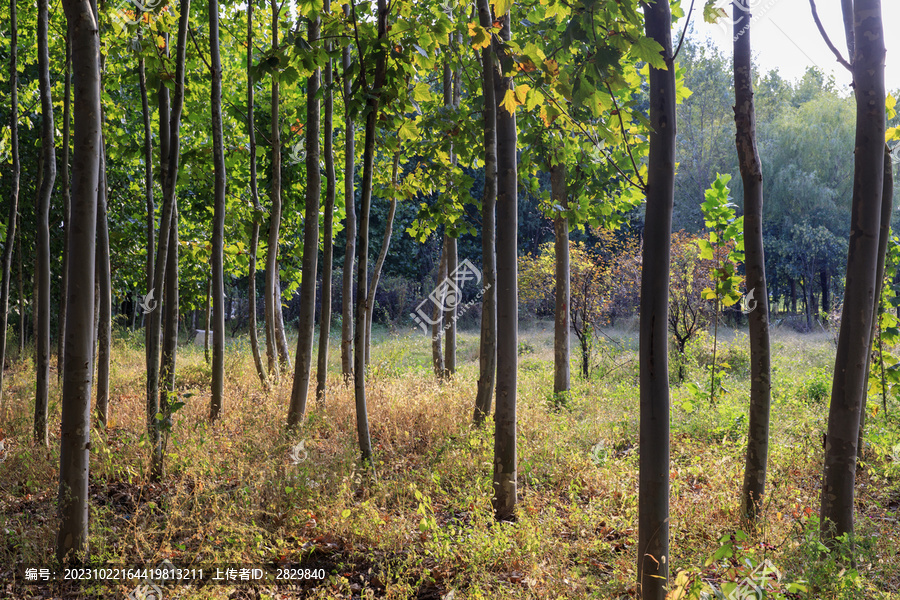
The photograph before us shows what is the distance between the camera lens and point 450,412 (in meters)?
6.21

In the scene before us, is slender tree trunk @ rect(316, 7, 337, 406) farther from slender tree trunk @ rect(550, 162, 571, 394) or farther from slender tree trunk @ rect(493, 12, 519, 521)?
slender tree trunk @ rect(550, 162, 571, 394)

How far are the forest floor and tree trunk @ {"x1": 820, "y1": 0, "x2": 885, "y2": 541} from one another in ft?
1.04

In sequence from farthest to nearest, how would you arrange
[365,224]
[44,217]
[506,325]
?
1. [44,217]
2. [365,224]
3. [506,325]

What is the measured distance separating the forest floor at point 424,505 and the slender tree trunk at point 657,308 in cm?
29

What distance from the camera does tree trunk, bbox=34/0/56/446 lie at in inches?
187

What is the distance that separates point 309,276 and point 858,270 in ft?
14.7

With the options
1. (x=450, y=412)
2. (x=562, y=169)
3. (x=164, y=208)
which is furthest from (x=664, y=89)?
(x=562, y=169)

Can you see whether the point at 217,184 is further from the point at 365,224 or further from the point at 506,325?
the point at 506,325

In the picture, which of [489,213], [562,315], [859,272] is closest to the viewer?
[859,272]

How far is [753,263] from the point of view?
3818mm

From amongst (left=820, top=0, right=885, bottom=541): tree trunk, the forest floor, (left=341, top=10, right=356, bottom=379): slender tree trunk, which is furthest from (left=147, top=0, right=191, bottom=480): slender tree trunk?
(left=820, top=0, right=885, bottom=541): tree trunk

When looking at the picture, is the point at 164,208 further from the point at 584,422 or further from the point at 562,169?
the point at 562,169

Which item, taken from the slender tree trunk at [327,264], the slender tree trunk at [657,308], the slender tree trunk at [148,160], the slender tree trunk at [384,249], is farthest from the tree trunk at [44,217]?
the slender tree trunk at [657,308]

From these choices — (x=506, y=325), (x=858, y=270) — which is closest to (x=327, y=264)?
(x=506, y=325)
